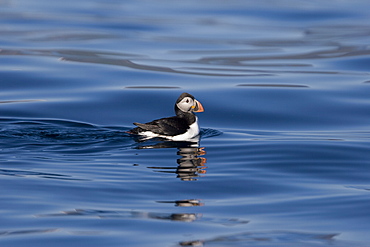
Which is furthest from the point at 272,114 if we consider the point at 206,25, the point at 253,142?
the point at 206,25

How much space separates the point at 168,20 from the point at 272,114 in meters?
16.1

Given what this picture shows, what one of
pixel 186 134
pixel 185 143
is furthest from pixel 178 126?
pixel 185 143

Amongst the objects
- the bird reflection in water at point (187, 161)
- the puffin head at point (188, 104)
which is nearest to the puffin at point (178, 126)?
the puffin head at point (188, 104)

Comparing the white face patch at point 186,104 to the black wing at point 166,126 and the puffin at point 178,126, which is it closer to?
the puffin at point 178,126

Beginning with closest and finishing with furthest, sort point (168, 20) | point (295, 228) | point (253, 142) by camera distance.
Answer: point (295, 228) < point (253, 142) < point (168, 20)

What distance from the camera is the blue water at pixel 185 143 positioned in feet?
24.1

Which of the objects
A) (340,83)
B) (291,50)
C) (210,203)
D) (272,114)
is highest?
(291,50)

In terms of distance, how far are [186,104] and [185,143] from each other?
90cm

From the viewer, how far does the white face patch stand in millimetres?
12510

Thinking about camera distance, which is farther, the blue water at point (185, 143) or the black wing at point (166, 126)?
the black wing at point (166, 126)

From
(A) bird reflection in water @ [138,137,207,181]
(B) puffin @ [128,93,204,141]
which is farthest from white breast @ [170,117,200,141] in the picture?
(A) bird reflection in water @ [138,137,207,181]

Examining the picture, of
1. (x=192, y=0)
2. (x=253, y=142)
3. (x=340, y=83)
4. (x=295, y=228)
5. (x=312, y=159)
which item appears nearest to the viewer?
(x=295, y=228)

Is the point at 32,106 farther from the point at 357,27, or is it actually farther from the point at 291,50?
the point at 357,27

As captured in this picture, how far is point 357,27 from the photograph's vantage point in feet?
93.6
